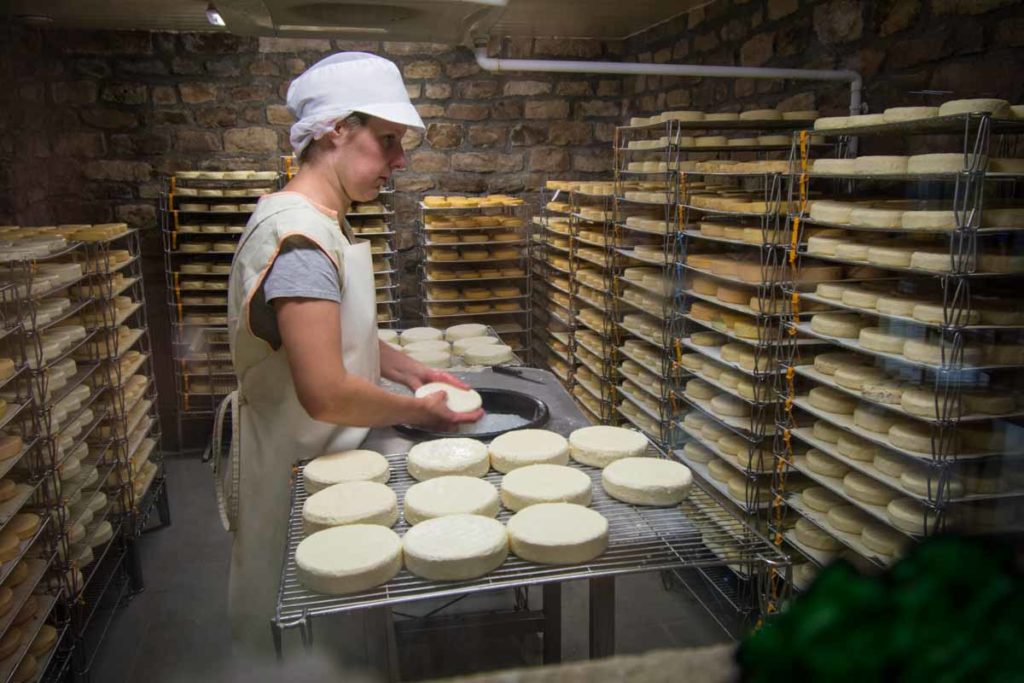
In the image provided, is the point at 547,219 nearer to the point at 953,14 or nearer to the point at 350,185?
the point at 953,14

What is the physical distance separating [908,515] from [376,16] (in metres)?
1.85

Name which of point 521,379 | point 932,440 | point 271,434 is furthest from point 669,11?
point 271,434

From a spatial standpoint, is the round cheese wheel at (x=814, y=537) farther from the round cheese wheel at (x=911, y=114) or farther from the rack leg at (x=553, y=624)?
the round cheese wheel at (x=911, y=114)

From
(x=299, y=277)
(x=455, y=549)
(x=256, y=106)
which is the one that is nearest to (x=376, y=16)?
(x=299, y=277)

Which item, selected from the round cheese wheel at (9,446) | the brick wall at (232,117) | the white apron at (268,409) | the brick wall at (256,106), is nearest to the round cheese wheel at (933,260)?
the white apron at (268,409)

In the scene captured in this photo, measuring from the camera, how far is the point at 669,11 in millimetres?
4148

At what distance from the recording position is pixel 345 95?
5.18 ft

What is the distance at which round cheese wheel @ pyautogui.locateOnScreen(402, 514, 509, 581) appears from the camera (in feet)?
3.95

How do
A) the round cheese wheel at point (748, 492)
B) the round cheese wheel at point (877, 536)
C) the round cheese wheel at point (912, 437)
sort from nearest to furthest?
the round cheese wheel at point (912, 437) → the round cheese wheel at point (877, 536) → the round cheese wheel at point (748, 492)

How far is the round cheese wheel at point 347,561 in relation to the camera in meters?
1.17

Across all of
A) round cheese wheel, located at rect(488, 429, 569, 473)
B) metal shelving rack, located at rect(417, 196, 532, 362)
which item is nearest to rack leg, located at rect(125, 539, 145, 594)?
metal shelving rack, located at rect(417, 196, 532, 362)

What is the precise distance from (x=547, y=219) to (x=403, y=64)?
131 centimetres

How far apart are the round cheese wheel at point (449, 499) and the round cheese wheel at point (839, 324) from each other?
1282 millimetres

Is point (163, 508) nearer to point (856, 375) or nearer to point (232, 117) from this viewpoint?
point (232, 117)
